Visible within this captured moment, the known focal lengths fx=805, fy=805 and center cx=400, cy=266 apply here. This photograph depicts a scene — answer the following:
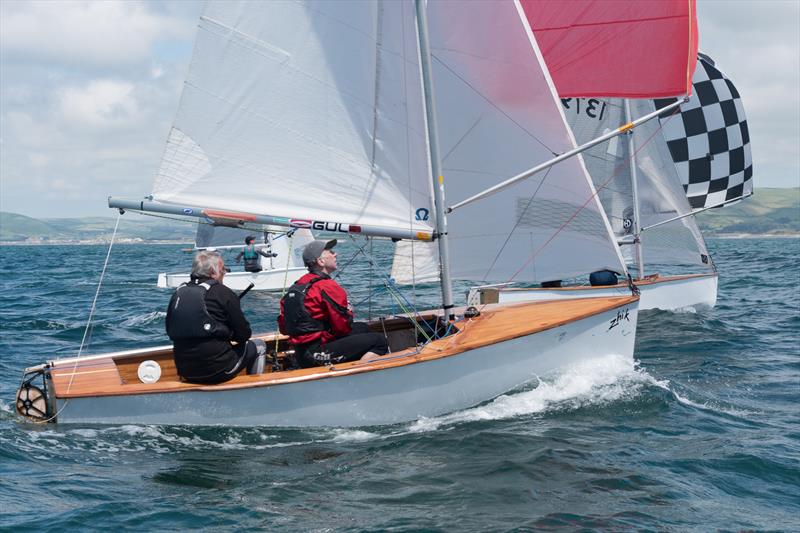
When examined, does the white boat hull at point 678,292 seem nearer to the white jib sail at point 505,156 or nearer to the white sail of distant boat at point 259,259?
the white jib sail at point 505,156

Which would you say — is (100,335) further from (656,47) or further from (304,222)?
(656,47)

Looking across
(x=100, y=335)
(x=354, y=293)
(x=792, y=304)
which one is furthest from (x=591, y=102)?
(x=100, y=335)

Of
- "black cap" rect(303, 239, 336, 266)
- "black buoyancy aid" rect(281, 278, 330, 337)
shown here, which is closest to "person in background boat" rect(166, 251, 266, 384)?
"black buoyancy aid" rect(281, 278, 330, 337)

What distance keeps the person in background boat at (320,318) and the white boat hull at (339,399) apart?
0.44 m

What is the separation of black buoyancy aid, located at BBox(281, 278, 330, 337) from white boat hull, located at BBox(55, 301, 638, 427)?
57 cm

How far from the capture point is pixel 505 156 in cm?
899

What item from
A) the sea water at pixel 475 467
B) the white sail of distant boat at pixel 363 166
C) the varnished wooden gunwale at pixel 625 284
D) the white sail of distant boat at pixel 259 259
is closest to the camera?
the sea water at pixel 475 467

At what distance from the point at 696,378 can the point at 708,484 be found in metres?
4.02

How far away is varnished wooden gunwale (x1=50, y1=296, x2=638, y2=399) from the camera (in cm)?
721

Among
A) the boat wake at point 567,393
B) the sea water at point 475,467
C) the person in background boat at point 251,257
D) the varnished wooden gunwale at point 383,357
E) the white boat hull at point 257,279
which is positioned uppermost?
the person in background boat at point 251,257

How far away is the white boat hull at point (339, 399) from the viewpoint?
725cm

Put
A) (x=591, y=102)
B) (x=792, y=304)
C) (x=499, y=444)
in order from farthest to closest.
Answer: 1. (x=792, y=304)
2. (x=591, y=102)
3. (x=499, y=444)

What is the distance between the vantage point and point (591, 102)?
15750 millimetres

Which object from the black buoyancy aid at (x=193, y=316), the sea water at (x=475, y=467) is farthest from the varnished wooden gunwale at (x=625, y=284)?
the black buoyancy aid at (x=193, y=316)
